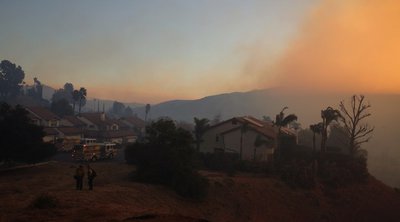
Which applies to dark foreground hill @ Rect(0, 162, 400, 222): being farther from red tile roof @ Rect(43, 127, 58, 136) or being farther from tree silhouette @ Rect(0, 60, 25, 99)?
tree silhouette @ Rect(0, 60, 25, 99)

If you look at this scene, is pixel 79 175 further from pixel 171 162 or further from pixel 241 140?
pixel 241 140

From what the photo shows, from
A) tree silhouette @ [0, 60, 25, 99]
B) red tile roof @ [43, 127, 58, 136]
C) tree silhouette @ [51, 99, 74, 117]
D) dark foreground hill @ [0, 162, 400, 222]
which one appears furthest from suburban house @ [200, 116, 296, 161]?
tree silhouette @ [0, 60, 25, 99]

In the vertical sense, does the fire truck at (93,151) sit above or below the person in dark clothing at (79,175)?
above

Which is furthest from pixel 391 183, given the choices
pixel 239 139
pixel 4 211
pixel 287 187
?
Result: pixel 4 211

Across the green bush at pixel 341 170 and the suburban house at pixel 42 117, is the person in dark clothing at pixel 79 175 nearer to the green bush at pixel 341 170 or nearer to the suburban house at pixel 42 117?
the green bush at pixel 341 170

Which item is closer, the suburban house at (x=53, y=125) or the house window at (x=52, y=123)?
the suburban house at (x=53, y=125)

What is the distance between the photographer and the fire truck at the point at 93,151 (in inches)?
1905

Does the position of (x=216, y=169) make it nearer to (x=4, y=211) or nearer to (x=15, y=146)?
(x=15, y=146)

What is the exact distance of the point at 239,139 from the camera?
193 feet

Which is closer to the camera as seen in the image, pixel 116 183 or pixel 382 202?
pixel 116 183

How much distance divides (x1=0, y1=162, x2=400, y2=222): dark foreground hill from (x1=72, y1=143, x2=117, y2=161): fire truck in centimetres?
342

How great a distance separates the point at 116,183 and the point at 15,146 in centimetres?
1433

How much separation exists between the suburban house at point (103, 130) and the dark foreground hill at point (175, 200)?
4673 cm

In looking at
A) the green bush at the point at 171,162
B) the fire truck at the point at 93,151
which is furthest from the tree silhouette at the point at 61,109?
the green bush at the point at 171,162
